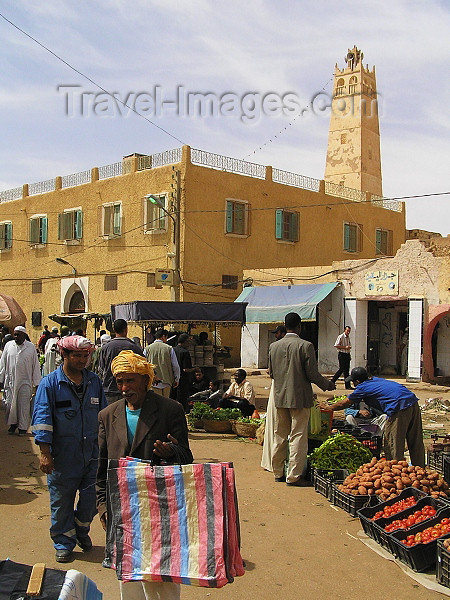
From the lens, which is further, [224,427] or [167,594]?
[224,427]

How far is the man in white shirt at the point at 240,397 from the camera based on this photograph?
1196 cm

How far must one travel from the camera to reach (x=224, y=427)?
37.0ft

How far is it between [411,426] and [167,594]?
4.53 metres

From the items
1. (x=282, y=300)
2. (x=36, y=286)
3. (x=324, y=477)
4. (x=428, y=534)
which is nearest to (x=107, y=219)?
(x=36, y=286)

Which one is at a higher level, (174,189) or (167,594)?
(174,189)

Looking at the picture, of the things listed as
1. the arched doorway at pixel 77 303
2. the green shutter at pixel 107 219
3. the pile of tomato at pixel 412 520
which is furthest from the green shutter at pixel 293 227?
the pile of tomato at pixel 412 520

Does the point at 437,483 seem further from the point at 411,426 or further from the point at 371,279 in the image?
the point at 371,279

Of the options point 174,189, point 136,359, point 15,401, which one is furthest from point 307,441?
point 174,189

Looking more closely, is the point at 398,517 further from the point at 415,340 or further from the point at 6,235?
the point at 6,235

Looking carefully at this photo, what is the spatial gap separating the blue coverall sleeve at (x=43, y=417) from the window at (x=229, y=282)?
21226mm

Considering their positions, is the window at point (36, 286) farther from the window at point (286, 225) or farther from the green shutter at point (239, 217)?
the window at point (286, 225)

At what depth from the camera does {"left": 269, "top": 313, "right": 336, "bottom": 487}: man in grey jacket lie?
746cm

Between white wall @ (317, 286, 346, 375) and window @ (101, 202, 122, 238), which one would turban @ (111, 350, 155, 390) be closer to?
white wall @ (317, 286, 346, 375)

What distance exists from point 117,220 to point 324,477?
21.7 m
